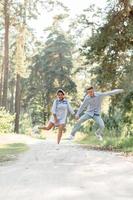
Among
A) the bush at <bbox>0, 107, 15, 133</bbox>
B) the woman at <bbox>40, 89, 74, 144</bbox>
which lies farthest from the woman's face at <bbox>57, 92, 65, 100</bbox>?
the bush at <bbox>0, 107, 15, 133</bbox>

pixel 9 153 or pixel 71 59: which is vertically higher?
pixel 71 59

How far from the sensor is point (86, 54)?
72.7 ft

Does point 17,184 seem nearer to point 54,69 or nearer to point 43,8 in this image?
point 43,8

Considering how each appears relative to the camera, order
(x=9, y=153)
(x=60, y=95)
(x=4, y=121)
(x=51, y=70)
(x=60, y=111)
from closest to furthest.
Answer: (x=60, y=95) → (x=60, y=111) → (x=9, y=153) → (x=4, y=121) → (x=51, y=70)

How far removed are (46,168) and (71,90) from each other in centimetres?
5077

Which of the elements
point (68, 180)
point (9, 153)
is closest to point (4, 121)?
point (9, 153)

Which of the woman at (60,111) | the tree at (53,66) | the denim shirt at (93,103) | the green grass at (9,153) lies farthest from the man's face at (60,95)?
the tree at (53,66)

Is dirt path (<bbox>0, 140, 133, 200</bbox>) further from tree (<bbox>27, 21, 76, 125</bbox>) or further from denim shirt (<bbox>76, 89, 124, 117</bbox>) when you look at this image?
tree (<bbox>27, 21, 76, 125</bbox>)

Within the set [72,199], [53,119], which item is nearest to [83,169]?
[72,199]

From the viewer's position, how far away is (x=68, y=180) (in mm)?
9594

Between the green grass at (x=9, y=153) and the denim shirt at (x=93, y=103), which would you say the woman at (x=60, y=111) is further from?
the green grass at (x=9, y=153)

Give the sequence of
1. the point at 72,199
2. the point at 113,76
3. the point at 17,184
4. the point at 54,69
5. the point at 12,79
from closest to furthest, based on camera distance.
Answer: the point at 72,199 → the point at 17,184 → the point at 113,76 → the point at 54,69 → the point at 12,79

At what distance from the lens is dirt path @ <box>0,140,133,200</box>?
27.0 feet

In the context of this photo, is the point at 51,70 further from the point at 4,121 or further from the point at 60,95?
the point at 60,95
